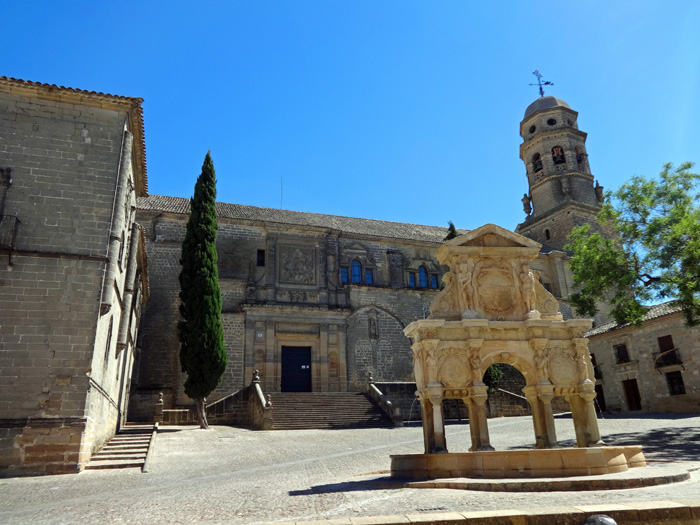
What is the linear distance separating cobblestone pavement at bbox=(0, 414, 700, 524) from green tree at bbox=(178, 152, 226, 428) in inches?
87.3

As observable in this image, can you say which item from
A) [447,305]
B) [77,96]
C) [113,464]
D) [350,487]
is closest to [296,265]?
[77,96]

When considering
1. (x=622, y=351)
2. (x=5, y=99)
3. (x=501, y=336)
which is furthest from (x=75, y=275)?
(x=622, y=351)

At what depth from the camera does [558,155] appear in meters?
37.1

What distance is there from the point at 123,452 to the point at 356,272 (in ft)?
61.0

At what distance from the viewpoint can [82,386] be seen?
11.2 m

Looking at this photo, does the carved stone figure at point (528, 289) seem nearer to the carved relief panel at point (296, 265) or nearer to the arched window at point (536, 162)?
the carved relief panel at point (296, 265)

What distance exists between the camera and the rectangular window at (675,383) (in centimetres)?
2339

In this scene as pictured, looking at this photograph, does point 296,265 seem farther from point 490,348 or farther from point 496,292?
point 490,348

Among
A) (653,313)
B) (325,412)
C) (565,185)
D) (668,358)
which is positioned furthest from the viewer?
(565,185)

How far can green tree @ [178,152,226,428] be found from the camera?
1886cm

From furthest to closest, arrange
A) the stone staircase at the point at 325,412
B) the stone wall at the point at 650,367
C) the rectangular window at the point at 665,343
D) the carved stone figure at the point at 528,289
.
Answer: the rectangular window at the point at 665,343 < the stone wall at the point at 650,367 < the stone staircase at the point at 325,412 < the carved stone figure at the point at 528,289

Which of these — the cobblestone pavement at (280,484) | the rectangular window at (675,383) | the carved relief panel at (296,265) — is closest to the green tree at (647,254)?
the cobblestone pavement at (280,484)

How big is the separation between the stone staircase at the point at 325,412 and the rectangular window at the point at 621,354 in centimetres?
1442

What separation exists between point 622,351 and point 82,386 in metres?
26.4
